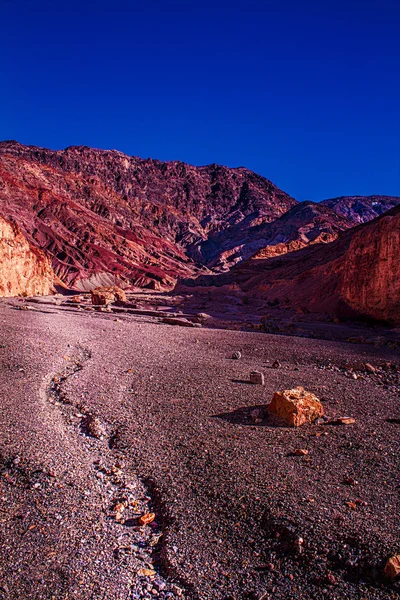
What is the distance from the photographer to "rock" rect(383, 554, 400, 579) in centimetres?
281

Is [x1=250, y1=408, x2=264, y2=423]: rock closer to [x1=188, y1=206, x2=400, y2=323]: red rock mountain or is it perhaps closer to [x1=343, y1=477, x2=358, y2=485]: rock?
[x1=343, y1=477, x2=358, y2=485]: rock

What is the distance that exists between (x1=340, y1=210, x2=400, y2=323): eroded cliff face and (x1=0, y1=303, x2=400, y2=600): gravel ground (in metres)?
14.7

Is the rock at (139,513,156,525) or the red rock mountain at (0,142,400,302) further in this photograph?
the red rock mountain at (0,142,400,302)

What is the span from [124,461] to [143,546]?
57.6 inches

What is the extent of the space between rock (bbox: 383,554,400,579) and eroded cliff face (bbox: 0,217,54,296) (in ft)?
131

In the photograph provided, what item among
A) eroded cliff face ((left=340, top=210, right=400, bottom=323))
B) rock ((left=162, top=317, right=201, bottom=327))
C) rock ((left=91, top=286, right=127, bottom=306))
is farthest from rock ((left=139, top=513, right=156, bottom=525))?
rock ((left=91, top=286, right=127, bottom=306))

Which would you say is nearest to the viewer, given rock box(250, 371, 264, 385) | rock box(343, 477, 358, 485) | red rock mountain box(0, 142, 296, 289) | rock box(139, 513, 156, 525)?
rock box(139, 513, 156, 525)

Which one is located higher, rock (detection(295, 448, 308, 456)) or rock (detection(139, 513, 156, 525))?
rock (detection(295, 448, 308, 456))

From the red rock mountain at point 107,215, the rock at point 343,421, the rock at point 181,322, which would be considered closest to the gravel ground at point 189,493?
the rock at point 343,421

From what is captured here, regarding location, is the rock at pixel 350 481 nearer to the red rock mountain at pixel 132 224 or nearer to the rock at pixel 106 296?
the rock at pixel 106 296

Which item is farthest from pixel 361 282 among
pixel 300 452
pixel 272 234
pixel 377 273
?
pixel 272 234

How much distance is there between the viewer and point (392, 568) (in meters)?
2.83

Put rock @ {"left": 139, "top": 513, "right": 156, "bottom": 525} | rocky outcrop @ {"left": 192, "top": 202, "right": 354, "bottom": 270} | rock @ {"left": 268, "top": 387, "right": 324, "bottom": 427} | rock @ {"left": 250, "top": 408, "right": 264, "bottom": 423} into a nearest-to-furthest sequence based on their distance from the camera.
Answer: rock @ {"left": 139, "top": 513, "right": 156, "bottom": 525}
rock @ {"left": 268, "top": 387, "right": 324, "bottom": 427}
rock @ {"left": 250, "top": 408, "right": 264, "bottom": 423}
rocky outcrop @ {"left": 192, "top": 202, "right": 354, "bottom": 270}

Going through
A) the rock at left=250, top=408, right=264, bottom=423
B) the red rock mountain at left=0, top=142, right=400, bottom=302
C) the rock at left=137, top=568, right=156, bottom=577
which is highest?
the red rock mountain at left=0, top=142, right=400, bottom=302
